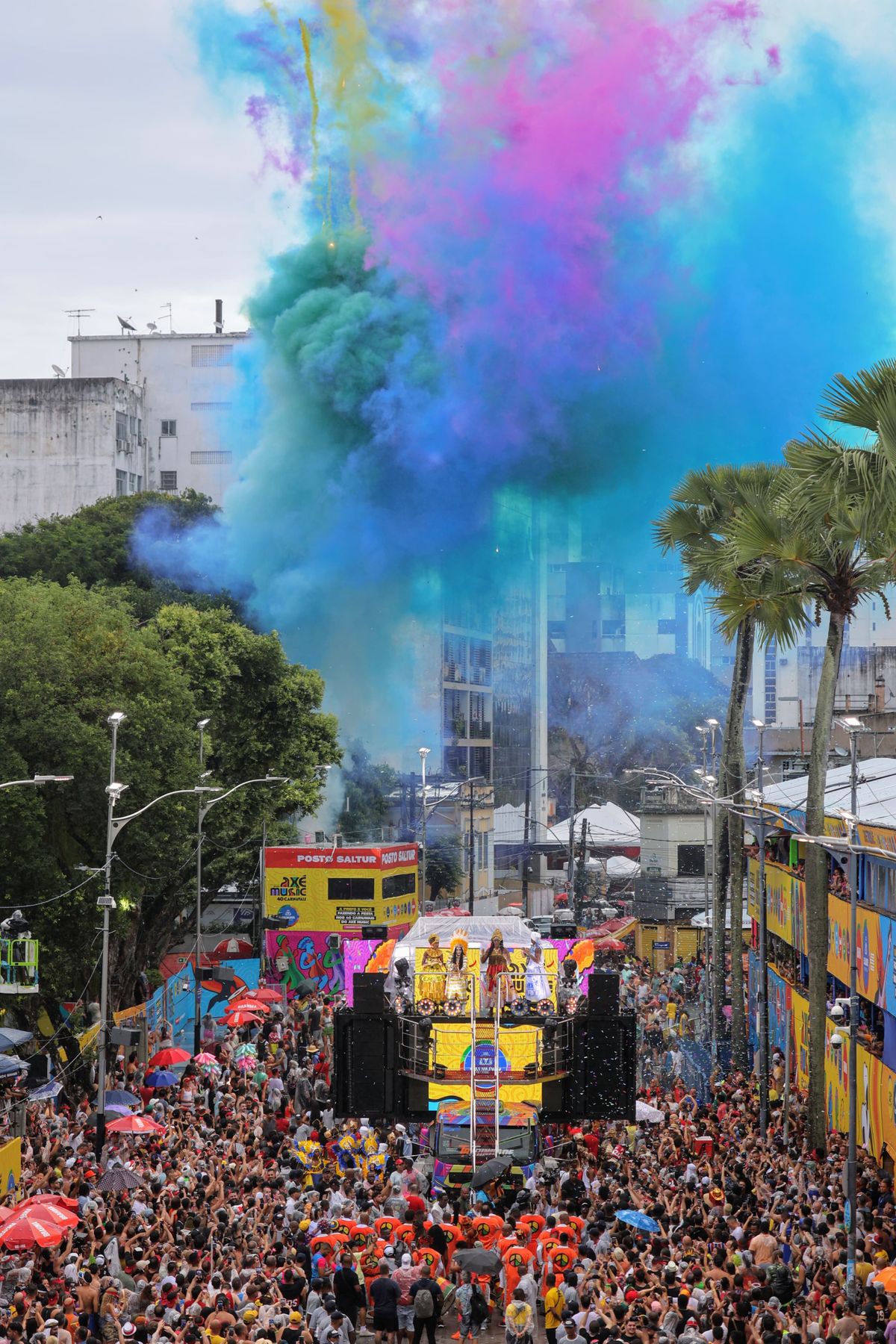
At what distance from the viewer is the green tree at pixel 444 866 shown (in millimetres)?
77625

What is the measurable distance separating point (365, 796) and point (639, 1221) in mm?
58427

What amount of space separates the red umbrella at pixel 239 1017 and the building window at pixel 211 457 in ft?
168

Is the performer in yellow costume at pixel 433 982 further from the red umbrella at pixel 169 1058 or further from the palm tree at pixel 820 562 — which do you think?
the red umbrella at pixel 169 1058

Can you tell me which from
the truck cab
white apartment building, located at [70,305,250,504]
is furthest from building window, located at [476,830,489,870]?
the truck cab

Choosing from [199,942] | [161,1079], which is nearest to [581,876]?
[199,942]

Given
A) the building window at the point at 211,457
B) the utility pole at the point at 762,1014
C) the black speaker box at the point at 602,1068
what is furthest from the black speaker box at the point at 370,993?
the building window at the point at 211,457

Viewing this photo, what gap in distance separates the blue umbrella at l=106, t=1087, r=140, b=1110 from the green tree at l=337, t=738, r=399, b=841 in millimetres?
45922

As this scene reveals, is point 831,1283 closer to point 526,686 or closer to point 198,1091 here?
point 198,1091

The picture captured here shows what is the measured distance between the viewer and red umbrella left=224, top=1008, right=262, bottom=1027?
38.2 m

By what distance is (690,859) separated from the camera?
71.0 metres

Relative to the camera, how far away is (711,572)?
38.2 meters

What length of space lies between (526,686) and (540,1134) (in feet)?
216

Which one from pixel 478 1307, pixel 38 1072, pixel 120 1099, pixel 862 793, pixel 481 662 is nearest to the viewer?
pixel 478 1307

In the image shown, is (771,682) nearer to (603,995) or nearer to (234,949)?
(234,949)
